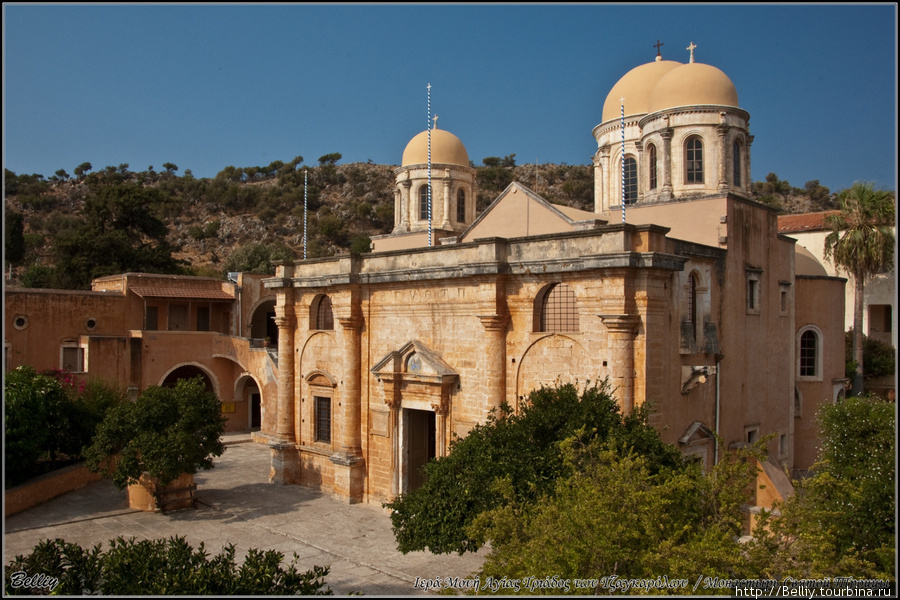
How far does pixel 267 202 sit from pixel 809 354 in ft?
180

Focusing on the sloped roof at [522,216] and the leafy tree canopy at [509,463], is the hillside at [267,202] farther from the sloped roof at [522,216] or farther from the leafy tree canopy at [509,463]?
the leafy tree canopy at [509,463]

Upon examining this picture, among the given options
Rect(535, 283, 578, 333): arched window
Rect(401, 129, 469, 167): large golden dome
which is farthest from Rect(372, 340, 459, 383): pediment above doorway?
Rect(401, 129, 469, 167): large golden dome

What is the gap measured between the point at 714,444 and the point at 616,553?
8.74 m

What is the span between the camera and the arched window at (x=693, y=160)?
1891 centimetres

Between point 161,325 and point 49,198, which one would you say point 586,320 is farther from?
point 49,198

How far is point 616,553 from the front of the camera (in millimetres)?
7379

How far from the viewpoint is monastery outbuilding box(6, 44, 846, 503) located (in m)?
13.7

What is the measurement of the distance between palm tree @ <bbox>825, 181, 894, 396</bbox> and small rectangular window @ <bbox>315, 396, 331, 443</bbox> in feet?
60.5

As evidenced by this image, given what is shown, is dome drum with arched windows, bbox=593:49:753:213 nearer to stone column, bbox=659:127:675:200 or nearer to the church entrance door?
stone column, bbox=659:127:675:200

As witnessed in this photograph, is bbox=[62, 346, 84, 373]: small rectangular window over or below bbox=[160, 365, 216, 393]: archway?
over

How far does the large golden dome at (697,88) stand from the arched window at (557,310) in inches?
305

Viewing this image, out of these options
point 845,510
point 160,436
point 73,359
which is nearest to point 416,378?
point 160,436

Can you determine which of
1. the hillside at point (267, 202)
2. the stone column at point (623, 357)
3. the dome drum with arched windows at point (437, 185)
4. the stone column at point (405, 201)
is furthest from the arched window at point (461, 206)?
the hillside at point (267, 202)

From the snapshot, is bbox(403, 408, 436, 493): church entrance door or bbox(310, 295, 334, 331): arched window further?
bbox(310, 295, 334, 331): arched window
